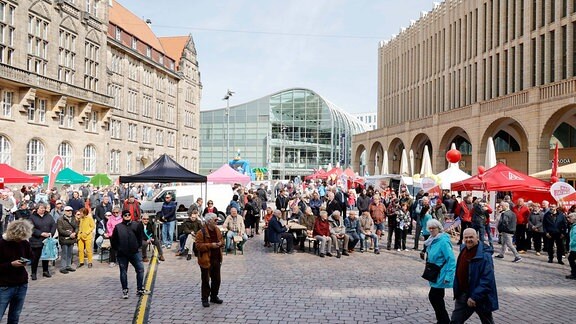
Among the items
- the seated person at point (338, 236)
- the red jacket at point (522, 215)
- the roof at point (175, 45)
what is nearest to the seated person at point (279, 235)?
the seated person at point (338, 236)

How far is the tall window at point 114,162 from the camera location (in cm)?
4725

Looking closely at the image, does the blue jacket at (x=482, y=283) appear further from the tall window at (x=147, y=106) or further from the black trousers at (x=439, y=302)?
the tall window at (x=147, y=106)

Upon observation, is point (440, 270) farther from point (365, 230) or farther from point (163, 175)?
point (163, 175)

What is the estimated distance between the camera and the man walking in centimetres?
843

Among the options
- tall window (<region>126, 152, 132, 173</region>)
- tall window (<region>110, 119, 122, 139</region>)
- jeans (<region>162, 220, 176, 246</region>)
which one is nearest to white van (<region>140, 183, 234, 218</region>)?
jeans (<region>162, 220, 176, 246</region>)

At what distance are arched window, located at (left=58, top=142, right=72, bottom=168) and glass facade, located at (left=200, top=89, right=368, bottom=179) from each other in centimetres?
3967

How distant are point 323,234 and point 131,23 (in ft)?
158

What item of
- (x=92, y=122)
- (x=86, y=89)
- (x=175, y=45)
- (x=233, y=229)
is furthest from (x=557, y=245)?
(x=175, y=45)

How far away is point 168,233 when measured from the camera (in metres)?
15.9

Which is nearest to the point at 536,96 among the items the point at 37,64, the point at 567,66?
the point at 567,66

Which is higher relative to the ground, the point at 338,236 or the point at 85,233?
the point at 85,233

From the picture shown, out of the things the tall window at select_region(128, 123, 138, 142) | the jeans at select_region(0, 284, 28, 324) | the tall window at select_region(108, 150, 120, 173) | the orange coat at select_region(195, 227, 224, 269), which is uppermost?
the tall window at select_region(128, 123, 138, 142)

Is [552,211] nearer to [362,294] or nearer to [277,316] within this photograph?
[362,294]

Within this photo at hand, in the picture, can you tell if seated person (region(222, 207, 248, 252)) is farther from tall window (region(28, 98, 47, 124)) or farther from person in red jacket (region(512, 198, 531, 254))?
tall window (region(28, 98, 47, 124))
